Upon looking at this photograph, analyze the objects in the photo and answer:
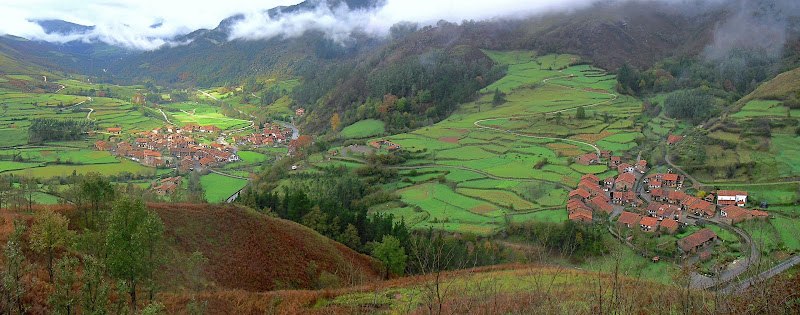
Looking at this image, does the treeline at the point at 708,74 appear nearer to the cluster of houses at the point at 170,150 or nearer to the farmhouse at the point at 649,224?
the farmhouse at the point at 649,224

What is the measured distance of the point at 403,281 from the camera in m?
19.2

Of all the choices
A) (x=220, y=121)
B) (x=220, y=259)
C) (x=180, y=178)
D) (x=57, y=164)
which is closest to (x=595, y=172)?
(x=220, y=259)

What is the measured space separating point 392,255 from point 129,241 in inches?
583

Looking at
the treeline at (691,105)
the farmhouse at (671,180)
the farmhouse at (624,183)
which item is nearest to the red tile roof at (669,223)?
the farmhouse at (624,183)

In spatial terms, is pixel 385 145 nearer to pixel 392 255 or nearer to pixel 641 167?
pixel 641 167

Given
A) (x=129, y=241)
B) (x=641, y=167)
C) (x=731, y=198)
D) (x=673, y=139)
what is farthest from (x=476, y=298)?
(x=673, y=139)

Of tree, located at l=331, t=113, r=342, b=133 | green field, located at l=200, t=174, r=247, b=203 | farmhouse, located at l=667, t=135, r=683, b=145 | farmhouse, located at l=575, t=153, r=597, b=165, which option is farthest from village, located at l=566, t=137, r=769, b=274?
tree, located at l=331, t=113, r=342, b=133

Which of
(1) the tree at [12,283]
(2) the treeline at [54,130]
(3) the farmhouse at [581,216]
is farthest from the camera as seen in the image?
(2) the treeline at [54,130]

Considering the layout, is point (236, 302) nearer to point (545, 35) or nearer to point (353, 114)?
point (353, 114)

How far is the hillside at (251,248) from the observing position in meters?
19.8

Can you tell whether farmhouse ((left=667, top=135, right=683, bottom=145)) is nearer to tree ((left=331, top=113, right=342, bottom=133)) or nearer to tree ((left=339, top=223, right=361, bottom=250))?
tree ((left=339, top=223, right=361, bottom=250))

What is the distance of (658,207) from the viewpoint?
3103 cm

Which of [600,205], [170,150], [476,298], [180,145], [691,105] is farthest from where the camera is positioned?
[180,145]

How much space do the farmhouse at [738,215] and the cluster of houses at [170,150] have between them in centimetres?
4774
